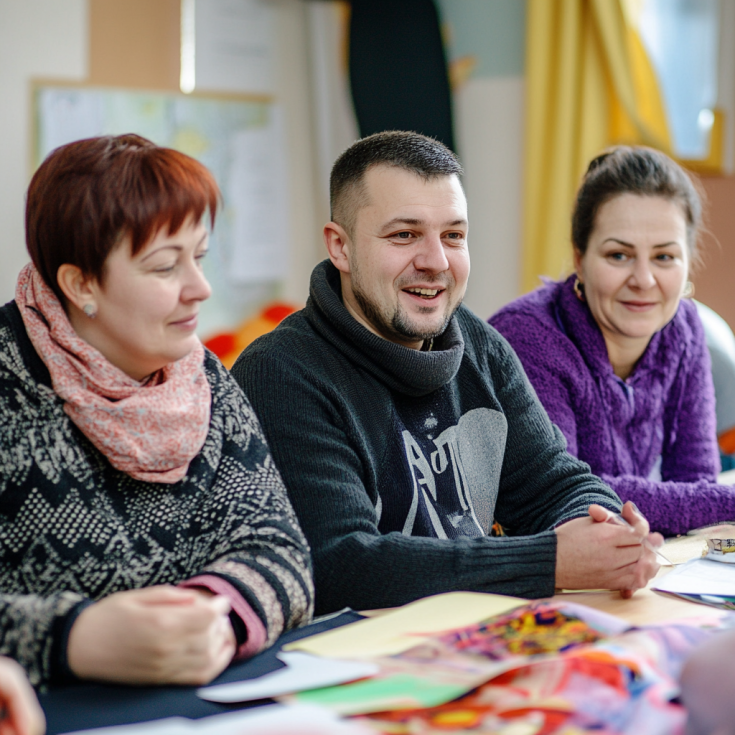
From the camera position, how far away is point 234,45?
324 centimetres

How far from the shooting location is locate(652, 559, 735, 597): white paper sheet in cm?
111

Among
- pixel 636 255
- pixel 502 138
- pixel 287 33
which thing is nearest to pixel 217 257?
pixel 287 33

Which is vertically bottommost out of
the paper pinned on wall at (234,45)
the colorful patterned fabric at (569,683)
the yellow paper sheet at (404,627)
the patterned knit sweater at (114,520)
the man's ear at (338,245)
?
the yellow paper sheet at (404,627)

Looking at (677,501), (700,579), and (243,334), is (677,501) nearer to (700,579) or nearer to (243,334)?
(700,579)

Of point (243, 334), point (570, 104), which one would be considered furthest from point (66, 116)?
point (570, 104)

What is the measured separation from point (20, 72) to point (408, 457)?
220cm

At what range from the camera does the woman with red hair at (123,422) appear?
37.9 inches

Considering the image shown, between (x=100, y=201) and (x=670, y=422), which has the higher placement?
(x=100, y=201)

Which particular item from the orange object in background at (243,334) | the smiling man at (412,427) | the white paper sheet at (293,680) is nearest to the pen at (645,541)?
the smiling man at (412,427)

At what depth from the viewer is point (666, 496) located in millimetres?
1611

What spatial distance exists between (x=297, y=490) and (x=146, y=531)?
9.0 inches

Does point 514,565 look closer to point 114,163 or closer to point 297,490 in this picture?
point 297,490

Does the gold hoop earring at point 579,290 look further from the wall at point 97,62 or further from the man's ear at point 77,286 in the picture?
the wall at point 97,62

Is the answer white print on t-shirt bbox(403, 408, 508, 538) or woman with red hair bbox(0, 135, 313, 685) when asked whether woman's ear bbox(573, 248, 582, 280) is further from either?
woman with red hair bbox(0, 135, 313, 685)
